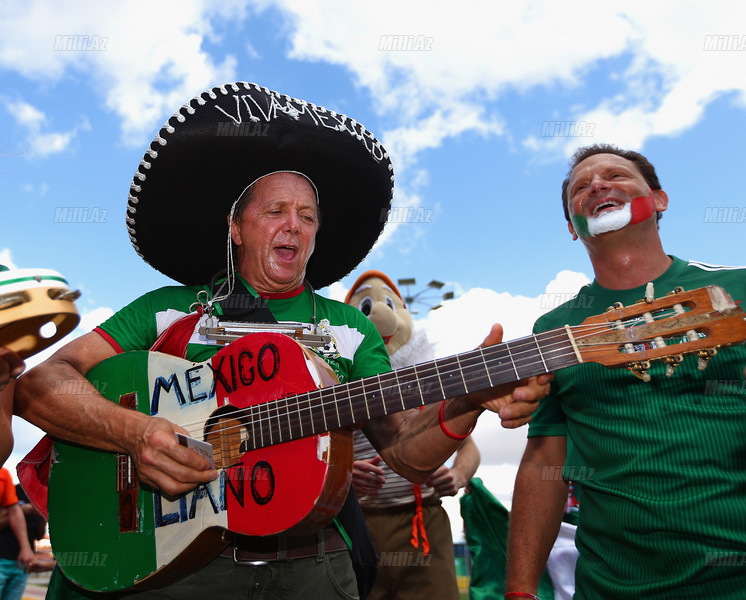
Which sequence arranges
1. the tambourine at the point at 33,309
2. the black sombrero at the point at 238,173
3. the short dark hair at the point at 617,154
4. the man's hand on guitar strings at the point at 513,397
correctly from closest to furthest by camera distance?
1. the tambourine at the point at 33,309
2. the man's hand on guitar strings at the point at 513,397
3. the black sombrero at the point at 238,173
4. the short dark hair at the point at 617,154

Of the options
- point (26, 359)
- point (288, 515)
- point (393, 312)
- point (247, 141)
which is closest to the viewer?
point (26, 359)

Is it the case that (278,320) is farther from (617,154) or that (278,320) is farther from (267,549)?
(617,154)

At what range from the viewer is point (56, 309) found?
1.50 m

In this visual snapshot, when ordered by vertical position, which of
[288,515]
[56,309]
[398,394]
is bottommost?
[288,515]

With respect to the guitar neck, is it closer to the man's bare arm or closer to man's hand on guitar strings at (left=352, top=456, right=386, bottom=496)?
the man's bare arm

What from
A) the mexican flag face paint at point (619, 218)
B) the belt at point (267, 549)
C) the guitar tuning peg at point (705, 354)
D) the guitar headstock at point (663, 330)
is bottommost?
the belt at point (267, 549)

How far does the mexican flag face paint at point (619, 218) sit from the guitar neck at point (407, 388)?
45.3 inches

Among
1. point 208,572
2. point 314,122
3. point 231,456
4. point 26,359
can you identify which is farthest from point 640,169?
point 26,359

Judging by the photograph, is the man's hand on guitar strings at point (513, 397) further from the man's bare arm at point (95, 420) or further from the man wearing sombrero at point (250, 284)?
the man's bare arm at point (95, 420)

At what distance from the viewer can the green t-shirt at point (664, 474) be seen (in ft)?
7.77

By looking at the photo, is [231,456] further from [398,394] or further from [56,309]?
[56,309]

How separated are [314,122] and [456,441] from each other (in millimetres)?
1564

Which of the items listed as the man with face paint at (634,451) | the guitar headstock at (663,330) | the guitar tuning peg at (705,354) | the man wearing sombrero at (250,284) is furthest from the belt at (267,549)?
the guitar tuning peg at (705,354)

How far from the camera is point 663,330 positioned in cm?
198
